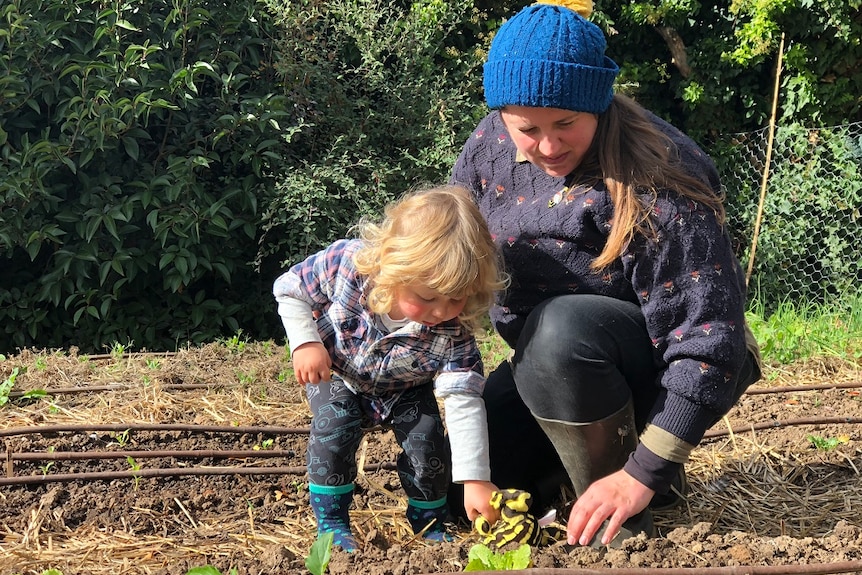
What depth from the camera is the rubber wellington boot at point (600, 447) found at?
216 cm

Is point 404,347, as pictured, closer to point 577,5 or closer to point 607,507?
point 607,507

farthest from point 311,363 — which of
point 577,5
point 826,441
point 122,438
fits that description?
point 826,441

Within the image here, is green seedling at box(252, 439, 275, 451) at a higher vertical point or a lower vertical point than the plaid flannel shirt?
lower

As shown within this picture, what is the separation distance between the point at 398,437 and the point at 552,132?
935 mm

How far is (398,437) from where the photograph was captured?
2412 mm

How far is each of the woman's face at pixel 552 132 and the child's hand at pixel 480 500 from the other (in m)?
0.82

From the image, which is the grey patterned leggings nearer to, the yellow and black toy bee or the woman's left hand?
the yellow and black toy bee

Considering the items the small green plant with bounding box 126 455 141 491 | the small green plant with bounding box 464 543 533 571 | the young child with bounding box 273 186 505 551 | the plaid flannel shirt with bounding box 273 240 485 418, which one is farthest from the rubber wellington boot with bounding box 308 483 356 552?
the small green plant with bounding box 126 455 141 491

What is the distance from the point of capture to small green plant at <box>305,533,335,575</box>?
1748 millimetres

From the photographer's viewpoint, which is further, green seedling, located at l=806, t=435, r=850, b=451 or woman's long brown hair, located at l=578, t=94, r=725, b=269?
green seedling, located at l=806, t=435, r=850, b=451

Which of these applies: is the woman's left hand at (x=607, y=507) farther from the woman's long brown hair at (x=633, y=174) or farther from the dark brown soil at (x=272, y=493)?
the woman's long brown hair at (x=633, y=174)

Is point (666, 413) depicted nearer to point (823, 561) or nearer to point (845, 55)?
point (823, 561)

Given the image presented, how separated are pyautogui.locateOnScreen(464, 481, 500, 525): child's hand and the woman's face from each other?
2.68ft

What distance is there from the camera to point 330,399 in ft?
Answer: 7.78
